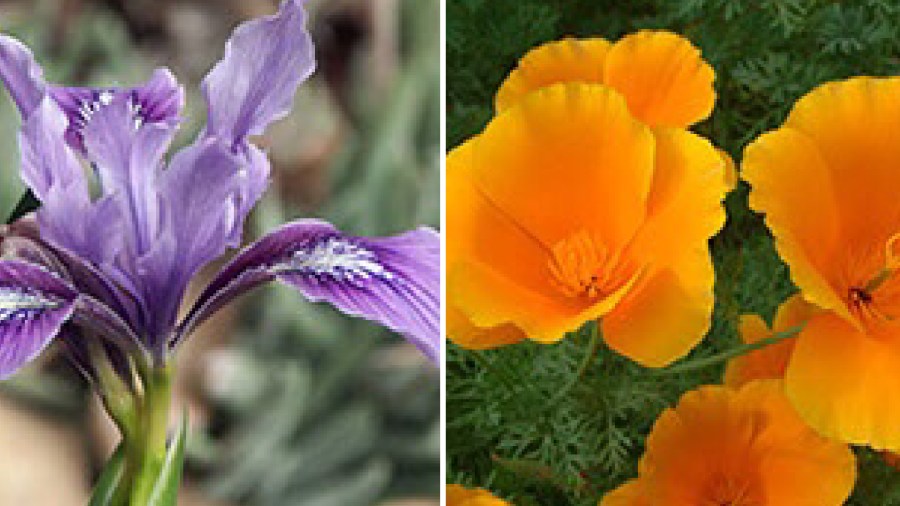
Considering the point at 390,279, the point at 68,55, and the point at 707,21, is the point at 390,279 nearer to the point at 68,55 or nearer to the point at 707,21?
the point at 68,55

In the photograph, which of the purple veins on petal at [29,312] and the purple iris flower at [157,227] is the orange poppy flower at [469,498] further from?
the purple veins on petal at [29,312]

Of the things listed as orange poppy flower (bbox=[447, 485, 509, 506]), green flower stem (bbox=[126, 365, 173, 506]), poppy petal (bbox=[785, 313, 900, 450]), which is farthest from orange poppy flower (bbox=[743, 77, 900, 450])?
green flower stem (bbox=[126, 365, 173, 506])

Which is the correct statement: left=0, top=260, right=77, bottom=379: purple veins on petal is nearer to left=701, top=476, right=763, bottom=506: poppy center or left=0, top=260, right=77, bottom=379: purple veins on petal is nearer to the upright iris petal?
the upright iris petal

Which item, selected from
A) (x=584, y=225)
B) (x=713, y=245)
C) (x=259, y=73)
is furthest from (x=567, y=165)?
(x=713, y=245)

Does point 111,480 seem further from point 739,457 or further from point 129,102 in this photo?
point 739,457

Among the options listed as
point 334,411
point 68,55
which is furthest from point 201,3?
point 334,411

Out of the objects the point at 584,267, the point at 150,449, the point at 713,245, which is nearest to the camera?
the point at 150,449
